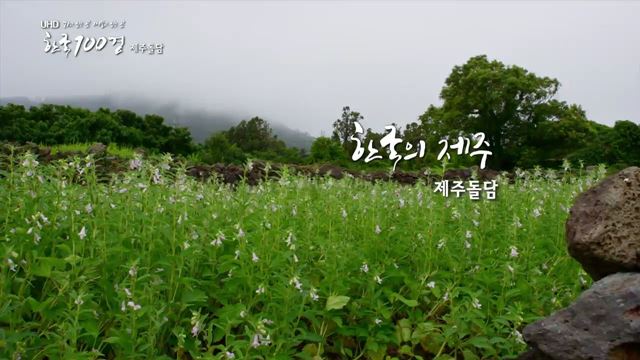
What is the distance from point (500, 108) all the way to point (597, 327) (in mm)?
38213

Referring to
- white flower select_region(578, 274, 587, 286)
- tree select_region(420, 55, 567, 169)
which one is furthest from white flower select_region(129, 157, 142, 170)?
tree select_region(420, 55, 567, 169)

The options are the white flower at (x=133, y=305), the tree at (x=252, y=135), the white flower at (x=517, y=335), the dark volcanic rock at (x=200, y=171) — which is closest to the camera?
the white flower at (x=133, y=305)

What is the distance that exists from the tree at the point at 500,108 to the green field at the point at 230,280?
3477cm

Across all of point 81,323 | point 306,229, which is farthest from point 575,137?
point 81,323

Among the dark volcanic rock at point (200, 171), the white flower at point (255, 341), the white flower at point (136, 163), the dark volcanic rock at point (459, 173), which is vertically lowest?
the white flower at point (255, 341)

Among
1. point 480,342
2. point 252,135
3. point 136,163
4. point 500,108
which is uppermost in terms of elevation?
point 500,108

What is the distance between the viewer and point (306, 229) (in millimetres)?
5645

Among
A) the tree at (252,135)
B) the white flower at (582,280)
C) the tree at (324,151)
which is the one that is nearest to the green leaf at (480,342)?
the white flower at (582,280)

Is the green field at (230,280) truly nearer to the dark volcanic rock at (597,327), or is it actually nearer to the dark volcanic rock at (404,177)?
the dark volcanic rock at (597,327)

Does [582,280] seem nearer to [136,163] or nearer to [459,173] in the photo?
[136,163]

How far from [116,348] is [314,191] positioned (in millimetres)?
4579

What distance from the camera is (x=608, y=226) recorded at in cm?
449

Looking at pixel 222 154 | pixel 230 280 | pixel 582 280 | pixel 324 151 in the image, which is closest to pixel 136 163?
pixel 230 280

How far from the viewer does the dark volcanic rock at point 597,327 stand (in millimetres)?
3885
